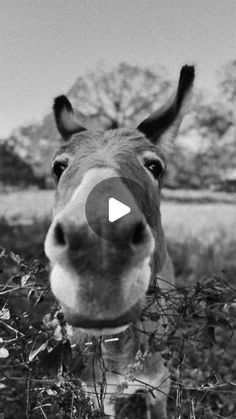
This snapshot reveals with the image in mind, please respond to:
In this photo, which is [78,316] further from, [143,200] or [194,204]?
[194,204]

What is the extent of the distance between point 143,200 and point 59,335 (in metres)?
0.96

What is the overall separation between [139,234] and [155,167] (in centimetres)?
122

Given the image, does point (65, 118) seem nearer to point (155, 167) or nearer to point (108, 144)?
point (108, 144)

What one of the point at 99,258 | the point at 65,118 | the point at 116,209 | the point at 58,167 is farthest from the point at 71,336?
the point at 65,118

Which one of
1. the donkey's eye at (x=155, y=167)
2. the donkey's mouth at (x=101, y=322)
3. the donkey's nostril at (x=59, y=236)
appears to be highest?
the donkey's nostril at (x=59, y=236)

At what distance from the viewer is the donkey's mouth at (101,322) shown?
189 centimetres

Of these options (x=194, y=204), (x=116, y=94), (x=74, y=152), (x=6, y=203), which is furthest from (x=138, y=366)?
(x=116, y=94)

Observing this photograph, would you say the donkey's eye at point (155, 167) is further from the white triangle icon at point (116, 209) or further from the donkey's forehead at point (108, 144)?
the white triangle icon at point (116, 209)

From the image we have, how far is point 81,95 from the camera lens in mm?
30875

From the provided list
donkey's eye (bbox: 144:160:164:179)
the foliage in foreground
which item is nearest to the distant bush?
donkey's eye (bbox: 144:160:164:179)

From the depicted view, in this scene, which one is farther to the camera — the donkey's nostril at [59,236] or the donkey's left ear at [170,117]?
the donkey's left ear at [170,117]

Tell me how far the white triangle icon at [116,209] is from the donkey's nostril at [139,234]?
0.09m

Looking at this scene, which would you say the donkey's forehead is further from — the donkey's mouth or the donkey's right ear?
the donkey's mouth

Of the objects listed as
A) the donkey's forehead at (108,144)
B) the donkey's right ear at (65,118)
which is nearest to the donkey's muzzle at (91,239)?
the donkey's forehead at (108,144)
